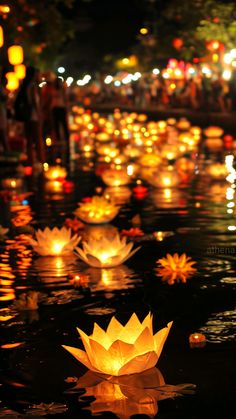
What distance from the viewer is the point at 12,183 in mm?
19016

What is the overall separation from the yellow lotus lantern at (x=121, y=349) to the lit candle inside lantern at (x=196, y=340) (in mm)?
643

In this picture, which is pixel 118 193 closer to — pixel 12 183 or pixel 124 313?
pixel 12 183

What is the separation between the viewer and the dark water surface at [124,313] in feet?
19.0

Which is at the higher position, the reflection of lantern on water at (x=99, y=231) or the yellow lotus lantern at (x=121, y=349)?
the reflection of lantern on water at (x=99, y=231)

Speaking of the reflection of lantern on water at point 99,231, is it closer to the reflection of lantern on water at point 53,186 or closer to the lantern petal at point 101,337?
the reflection of lantern on water at point 53,186

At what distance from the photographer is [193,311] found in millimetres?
7887

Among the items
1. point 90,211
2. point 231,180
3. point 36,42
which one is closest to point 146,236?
point 90,211

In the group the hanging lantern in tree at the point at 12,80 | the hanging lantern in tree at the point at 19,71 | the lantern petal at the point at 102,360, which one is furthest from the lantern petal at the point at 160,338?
the hanging lantern in tree at the point at 19,71

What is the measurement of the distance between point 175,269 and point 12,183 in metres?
9.83

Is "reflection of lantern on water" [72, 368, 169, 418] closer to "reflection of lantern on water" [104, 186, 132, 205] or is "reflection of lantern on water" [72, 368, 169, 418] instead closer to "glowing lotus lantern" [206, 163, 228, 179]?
"reflection of lantern on water" [104, 186, 132, 205]

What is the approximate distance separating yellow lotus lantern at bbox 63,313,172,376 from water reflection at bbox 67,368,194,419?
0.18ft

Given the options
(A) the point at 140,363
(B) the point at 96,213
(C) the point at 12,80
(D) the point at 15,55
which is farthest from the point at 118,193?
(D) the point at 15,55

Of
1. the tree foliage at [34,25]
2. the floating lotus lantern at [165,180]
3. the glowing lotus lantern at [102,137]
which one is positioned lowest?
the floating lotus lantern at [165,180]

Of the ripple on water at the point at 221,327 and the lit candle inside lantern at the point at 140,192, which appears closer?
the ripple on water at the point at 221,327
